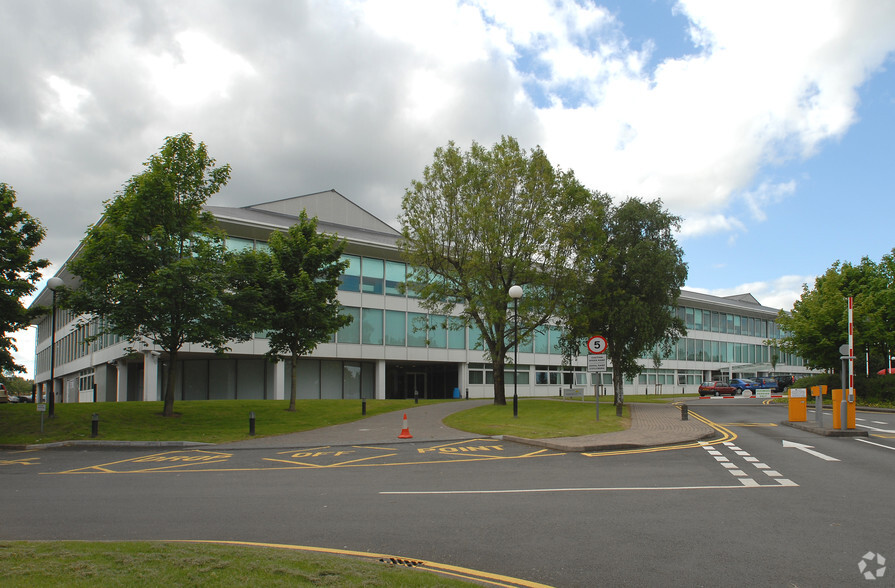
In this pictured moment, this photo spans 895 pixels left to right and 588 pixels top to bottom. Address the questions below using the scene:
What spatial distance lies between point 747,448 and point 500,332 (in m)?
17.4

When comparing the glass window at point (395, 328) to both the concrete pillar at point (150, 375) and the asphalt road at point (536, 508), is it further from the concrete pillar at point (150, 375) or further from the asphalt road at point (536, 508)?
the asphalt road at point (536, 508)

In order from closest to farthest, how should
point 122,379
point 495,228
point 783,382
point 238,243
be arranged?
point 495,228, point 238,243, point 122,379, point 783,382

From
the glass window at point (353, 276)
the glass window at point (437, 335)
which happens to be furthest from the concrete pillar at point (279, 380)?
the glass window at point (437, 335)

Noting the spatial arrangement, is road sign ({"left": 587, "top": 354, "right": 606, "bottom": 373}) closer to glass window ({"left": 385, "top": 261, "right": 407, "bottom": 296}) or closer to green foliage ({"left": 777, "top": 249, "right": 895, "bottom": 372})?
green foliage ({"left": 777, "top": 249, "right": 895, "bottom": 372})

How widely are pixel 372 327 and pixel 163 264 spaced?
23.6m

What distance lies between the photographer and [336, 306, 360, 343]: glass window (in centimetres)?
4491

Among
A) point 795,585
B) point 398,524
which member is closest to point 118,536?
point 398,524

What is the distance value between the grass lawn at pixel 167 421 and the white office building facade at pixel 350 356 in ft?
17.4

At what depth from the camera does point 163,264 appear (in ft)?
76.9

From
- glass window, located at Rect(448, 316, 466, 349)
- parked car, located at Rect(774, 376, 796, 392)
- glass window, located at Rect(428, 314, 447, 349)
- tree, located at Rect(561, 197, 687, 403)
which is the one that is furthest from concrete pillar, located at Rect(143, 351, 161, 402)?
parked car, located at Rect(774, 376, 796, 392)

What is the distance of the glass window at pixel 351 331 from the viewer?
4491 centimetres

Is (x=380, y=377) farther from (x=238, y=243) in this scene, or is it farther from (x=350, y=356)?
(x=238, y=243)

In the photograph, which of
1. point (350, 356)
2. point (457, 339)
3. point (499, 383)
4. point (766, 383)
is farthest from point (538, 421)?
point (766, 383)

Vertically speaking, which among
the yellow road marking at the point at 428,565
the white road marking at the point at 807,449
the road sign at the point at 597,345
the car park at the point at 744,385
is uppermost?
the road sign at the point at 597,345
